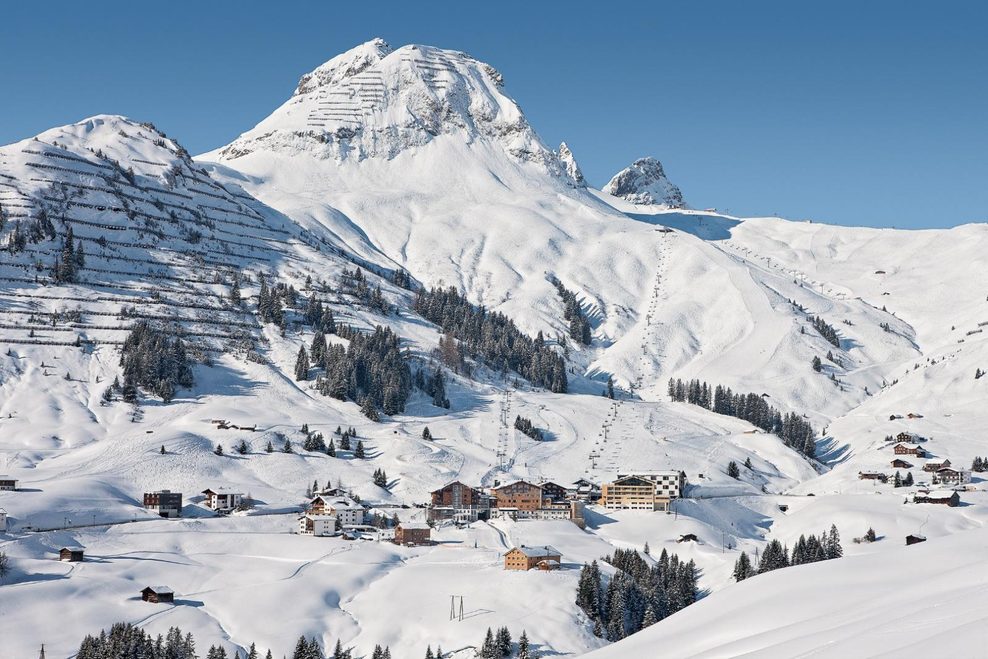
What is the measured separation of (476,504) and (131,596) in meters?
53.8

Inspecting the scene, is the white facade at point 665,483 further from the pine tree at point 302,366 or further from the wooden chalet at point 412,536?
the pine tree at point 302,366

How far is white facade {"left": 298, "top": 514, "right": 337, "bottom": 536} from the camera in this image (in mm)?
123688

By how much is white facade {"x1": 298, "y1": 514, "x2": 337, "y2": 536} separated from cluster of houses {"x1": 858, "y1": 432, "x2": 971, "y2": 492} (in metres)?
76.2

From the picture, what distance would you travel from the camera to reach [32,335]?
176m

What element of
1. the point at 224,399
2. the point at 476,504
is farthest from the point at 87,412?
the point at 476,504

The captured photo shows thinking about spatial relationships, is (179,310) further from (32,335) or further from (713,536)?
(713,536)

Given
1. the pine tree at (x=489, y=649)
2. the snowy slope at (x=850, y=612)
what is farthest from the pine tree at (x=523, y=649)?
the snowy slope at (x=850, y=612)

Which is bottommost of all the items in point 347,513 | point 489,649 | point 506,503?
point 489,649

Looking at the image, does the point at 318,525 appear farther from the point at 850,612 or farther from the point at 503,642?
the point at 850,612

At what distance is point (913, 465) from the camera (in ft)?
533

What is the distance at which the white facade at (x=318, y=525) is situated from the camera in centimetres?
12369

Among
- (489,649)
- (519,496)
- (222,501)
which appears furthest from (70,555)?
(519,496)

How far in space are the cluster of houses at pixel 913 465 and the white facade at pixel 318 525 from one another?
76206mm

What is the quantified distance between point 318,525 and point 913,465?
8769 centimetres
